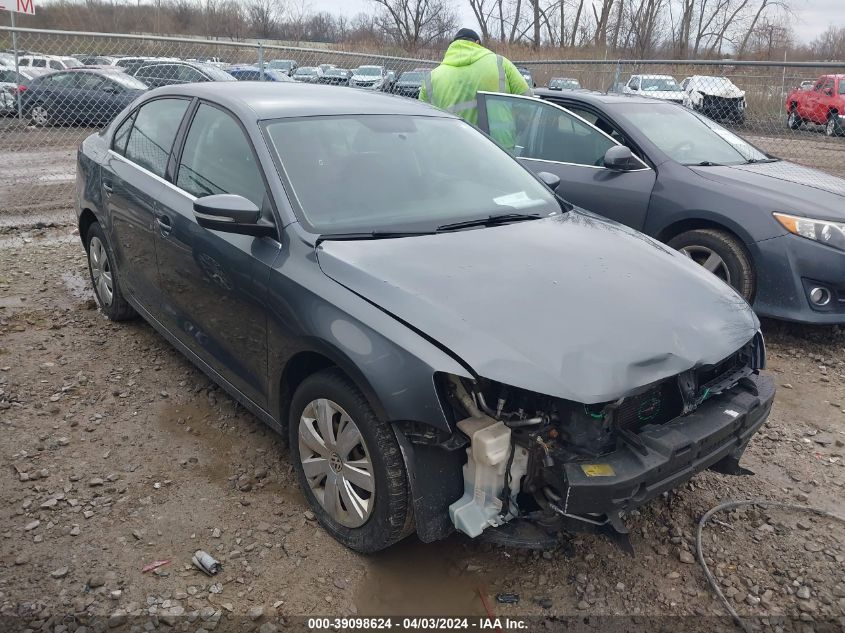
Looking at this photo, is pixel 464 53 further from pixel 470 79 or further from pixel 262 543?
pixel 262 543

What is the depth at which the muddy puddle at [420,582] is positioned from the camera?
2436 millimetres

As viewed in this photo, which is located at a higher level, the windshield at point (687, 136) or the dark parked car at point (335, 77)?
the dark parked car at point (335, 77)

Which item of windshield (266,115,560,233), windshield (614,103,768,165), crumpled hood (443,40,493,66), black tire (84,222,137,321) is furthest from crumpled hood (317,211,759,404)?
crumpled hood (443,40,493,66)

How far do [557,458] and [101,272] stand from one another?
3.65 metres

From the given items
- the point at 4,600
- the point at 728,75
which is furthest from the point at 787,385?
the point at 728,75

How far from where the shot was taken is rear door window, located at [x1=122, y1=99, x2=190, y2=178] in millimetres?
3713

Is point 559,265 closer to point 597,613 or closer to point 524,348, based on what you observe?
point 524,348

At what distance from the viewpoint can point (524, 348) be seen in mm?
2215

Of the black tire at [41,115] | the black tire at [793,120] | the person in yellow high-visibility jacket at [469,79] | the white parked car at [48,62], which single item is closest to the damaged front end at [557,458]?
the person in yellow high-visibility jacket at [469,79]

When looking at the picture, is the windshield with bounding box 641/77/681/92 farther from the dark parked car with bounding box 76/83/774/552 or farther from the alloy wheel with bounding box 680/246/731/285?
the dark parked car with bounding box 76/83/774/552

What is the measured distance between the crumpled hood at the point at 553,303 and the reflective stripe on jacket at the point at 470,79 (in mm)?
3449

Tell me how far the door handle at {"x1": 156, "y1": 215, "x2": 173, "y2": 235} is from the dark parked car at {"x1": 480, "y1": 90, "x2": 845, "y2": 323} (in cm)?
317

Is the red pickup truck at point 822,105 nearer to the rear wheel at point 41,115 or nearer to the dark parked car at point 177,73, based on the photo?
the dark parked car at point 177,73

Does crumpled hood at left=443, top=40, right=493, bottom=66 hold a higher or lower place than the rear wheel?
higher
